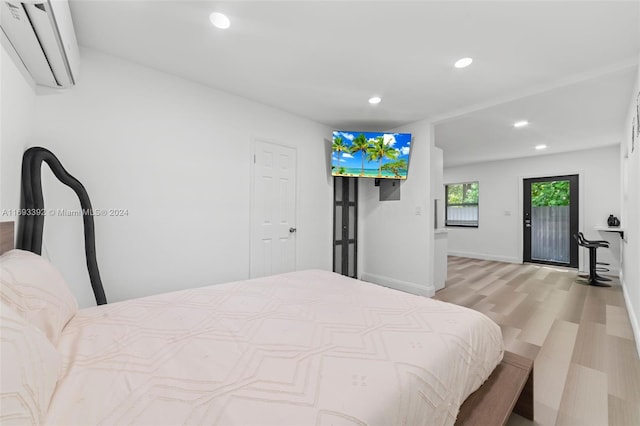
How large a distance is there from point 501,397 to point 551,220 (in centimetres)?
627

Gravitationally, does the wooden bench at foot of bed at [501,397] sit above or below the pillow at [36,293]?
below

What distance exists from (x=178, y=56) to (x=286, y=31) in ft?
3.39

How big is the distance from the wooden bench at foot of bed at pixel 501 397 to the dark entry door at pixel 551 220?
5.62 m

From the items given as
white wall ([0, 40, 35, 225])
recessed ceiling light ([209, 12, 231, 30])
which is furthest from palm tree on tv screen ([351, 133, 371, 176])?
white wall ([0, 40, 35, 225])

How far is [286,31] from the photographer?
1.97 metres

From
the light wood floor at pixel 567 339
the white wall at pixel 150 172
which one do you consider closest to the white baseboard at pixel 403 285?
the light wood floor at pixel 567 339

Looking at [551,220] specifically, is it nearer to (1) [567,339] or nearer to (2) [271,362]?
(1) [567,339]

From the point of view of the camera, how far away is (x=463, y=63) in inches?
91.8

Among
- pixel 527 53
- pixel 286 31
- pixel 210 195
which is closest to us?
pixel 286 31

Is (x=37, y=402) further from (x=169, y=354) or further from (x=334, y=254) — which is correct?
(x=334, y=254)

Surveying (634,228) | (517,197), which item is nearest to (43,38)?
(634,228)

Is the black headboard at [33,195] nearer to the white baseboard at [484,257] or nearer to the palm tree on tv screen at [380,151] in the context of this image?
the palm tree on tv screen at [380,151]

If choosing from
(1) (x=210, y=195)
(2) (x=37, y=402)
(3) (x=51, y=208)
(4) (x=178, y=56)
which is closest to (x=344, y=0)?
(4) (x=178, y=56)

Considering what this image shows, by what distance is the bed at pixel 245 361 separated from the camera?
2.39ft
